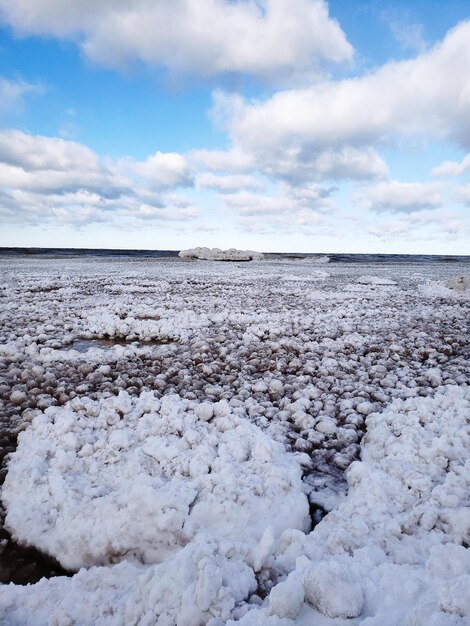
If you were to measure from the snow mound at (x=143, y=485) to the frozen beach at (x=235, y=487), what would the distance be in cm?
1

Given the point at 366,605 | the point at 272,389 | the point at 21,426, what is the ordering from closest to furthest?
the point at 366,605 → the point at 21,426 → the point at 272,389

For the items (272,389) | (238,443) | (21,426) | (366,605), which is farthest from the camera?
(272,389)

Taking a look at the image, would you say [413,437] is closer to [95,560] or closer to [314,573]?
[314,573]

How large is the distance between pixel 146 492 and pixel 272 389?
67.9 inches


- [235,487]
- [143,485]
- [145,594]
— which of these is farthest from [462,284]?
[145,594]

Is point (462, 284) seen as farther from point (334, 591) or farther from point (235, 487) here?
point (334, 591)

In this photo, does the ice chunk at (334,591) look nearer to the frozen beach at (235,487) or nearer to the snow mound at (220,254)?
the frozen beach at (235,487)

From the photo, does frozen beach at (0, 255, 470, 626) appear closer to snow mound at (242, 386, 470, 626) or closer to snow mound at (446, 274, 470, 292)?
snow mound at (242, 386, 470, 626)

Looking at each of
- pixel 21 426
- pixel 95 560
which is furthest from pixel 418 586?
pixel 21 426

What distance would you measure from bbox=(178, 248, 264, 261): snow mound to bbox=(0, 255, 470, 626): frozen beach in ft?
109

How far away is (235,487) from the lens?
207 centimetres

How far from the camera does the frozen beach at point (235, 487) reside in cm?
142

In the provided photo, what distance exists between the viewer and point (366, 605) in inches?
54.2

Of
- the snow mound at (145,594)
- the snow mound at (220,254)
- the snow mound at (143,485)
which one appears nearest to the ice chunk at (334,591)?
the snow mound at (145,594)
